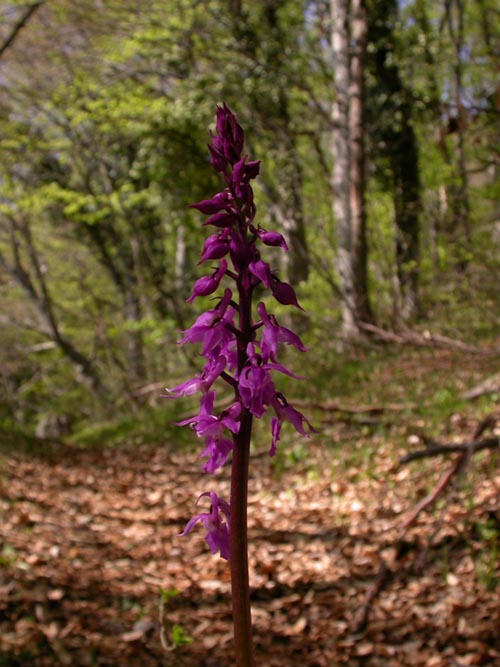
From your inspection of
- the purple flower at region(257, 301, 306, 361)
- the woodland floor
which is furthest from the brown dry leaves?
the purple flower at region(257, 301, 306, 361)

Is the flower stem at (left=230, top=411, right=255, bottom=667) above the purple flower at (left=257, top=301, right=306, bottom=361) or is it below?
below

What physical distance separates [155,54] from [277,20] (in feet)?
10.0

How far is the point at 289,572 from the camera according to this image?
406 centimetres

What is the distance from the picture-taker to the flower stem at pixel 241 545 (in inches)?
44.6

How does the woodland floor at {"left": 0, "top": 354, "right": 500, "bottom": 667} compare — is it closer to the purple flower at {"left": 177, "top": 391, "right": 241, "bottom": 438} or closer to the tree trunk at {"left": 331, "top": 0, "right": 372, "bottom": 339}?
the purple flower at {"left": 177, "top": 391, "right": 241, "bottom": 438}

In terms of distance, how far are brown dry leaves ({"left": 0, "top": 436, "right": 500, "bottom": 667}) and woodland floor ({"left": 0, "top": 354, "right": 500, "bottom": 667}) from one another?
11mm

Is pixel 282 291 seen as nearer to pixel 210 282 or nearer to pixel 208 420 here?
pixel 210 282

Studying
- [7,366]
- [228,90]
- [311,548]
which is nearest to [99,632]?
[311,548]

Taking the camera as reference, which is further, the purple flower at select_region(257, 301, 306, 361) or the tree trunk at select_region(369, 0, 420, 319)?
the tree trunk at select_region(369, 0, 420, 319)

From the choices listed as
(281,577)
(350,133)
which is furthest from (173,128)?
(281,577)

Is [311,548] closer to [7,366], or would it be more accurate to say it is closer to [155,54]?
[155,54]

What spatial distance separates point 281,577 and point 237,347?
324cm

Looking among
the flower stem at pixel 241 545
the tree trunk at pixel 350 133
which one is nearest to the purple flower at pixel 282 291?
the flower stem at pixel 241 545

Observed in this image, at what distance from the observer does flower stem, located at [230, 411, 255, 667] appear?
1134 millimetres
